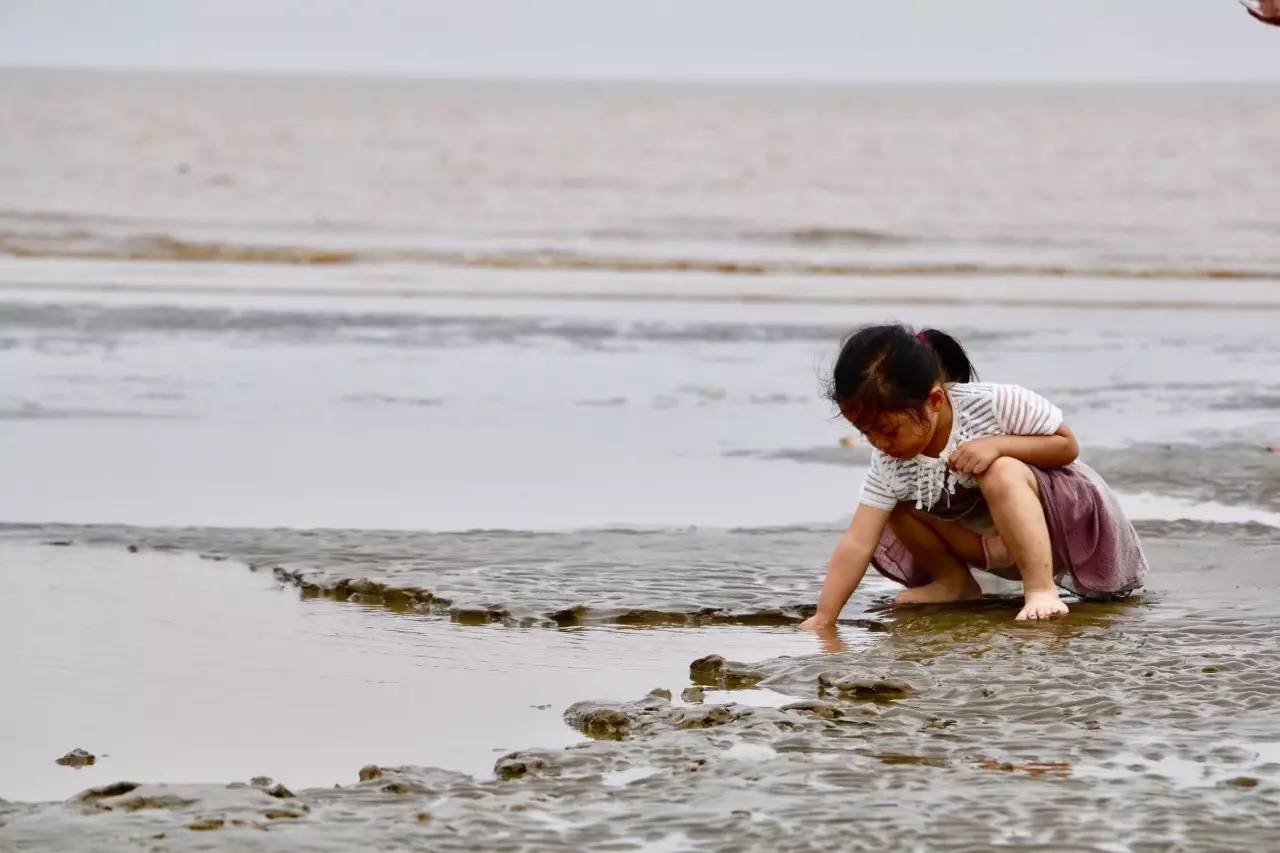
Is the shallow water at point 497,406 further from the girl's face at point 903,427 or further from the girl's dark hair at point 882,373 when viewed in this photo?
the girl's dark hair at point 882,373

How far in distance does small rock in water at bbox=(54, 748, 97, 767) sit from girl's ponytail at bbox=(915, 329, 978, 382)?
7.63 ft

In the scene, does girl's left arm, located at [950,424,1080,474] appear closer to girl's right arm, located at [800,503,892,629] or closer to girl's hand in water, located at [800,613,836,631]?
girl's right arm, located at [800,503,892,629]

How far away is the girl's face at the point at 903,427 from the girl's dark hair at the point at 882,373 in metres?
0.02

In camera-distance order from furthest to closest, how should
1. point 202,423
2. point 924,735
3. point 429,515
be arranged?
point 202,423
point 429,515
point 924,735

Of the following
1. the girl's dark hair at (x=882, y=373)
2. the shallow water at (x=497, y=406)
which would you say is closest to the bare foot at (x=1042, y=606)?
the girl's dark hair at (x=882, y=373)

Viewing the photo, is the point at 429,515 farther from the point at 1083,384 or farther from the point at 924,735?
the point at 1083,384

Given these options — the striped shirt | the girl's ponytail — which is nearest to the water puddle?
the striped shirt

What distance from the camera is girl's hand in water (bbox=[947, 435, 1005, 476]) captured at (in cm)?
483

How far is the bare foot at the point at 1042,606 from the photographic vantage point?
4816 millimetres

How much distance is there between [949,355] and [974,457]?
12.5 inches

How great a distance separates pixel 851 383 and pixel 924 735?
1247 mm

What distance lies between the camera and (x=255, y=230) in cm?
2844

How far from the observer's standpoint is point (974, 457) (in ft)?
15.8

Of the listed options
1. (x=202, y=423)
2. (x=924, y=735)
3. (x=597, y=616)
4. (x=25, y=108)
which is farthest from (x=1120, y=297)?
(x=25, y=108)
